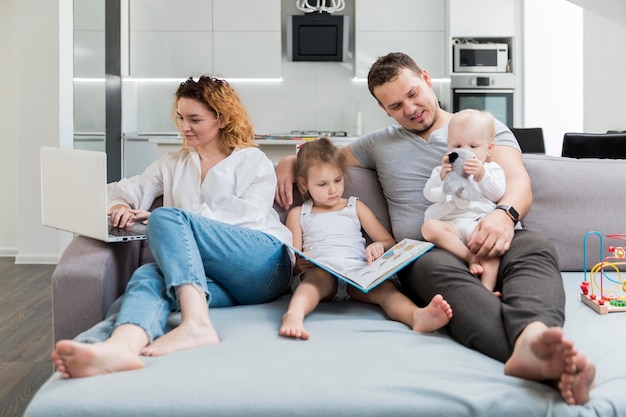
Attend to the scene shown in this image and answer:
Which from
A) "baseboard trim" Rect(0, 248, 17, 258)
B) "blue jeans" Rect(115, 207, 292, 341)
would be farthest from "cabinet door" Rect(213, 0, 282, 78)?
"blue jeans" Rect(115, 207, 292, 341)

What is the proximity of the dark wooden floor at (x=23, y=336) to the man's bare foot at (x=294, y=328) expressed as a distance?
0.99 metres

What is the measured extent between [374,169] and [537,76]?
12.6ft

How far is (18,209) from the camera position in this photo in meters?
5.14

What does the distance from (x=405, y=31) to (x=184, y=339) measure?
4782mm

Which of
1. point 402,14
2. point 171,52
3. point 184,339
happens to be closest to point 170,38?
point 171,52

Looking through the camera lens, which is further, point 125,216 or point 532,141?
point 532,141


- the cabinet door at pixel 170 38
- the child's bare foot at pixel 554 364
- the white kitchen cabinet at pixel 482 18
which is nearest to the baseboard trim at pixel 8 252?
the cabinet door at pixel 170 38

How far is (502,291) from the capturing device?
1764 mm

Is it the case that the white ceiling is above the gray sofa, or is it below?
above

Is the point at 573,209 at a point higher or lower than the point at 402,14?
lower

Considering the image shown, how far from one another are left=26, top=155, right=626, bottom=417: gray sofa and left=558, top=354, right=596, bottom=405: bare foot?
0.7 inches

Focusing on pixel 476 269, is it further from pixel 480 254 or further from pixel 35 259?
pixel 35 259

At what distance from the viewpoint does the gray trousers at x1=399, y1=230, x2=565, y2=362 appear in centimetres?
156

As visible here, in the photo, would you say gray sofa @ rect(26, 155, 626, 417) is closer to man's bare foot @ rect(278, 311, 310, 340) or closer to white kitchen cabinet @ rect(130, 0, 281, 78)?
man's bare foot @ rect(278, 311, 310, 340)
